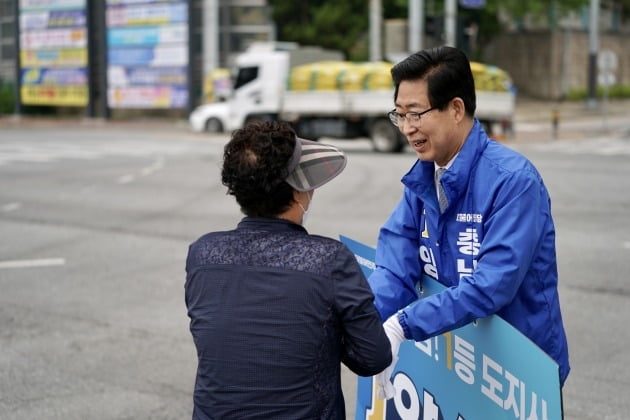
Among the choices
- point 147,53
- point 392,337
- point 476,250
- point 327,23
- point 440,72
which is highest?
point 327,23

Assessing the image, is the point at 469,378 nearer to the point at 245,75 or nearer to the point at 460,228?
→ the point at 460,228

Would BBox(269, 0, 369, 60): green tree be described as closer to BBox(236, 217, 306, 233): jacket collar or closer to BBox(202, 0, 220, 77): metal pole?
BBox(202, 0, 220, 77): metal pole

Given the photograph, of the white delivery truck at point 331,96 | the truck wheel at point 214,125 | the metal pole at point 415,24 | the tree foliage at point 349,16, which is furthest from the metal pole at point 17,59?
the metal pole at point 415,24

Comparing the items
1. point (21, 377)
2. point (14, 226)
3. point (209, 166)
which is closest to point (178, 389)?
point (21, 377)

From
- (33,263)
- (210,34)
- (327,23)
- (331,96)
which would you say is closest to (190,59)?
(210,34)

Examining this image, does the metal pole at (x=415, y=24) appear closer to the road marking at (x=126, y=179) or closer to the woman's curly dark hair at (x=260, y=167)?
the road marking at (x=126, y=179)

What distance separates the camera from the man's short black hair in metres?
3.09

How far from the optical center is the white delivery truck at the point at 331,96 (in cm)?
2708

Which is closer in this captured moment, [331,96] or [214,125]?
[331,96]

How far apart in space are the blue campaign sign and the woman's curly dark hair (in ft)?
2.55

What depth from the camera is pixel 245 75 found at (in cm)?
3212

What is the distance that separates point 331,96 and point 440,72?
25449 millimetres

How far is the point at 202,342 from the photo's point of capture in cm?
270

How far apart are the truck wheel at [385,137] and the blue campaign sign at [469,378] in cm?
2266
